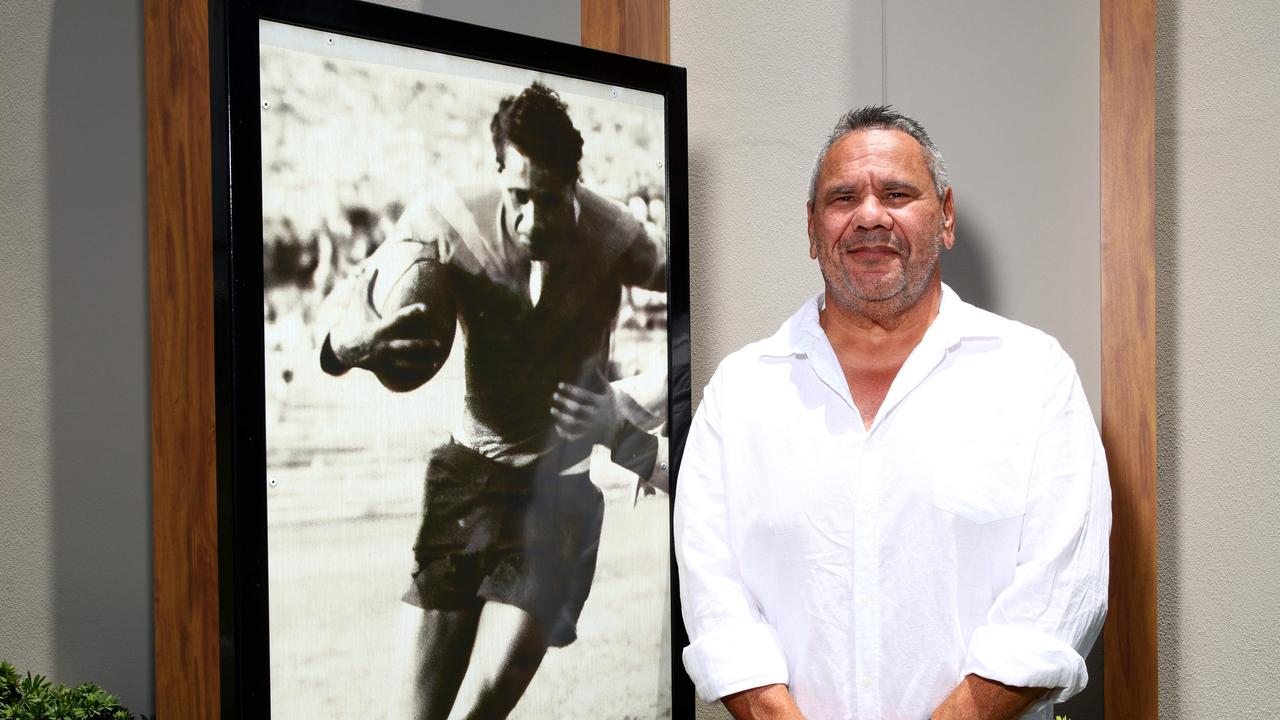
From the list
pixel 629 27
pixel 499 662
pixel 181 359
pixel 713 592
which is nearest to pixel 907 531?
pixel 713 592

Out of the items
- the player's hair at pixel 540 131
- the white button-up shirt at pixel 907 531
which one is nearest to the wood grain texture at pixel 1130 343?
the white button-up shirt at pixel 907 531

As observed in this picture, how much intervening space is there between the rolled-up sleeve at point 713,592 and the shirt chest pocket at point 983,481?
16.1 inches

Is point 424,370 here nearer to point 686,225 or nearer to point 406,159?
point 406,159

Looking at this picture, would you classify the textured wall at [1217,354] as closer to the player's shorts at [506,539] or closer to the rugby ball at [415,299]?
the player's shorts at [506,539]

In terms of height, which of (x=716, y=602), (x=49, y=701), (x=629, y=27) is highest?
(x=629, y=27)

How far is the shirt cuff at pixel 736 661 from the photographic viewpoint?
1792mm

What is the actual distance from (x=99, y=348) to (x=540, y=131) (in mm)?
1438

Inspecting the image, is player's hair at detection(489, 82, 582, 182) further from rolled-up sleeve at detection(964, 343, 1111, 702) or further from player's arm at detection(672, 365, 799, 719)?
rolled-up sleeve at detection(964, 343, 1111, 702)

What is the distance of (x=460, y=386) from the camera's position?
1.94m

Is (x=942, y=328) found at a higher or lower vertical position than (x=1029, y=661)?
higher

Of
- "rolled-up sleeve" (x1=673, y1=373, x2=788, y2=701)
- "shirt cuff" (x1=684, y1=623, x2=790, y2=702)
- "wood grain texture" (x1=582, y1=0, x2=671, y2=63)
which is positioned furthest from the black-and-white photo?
"wood grain texture" (x1=582, y1=0, x2=671, y2=63)

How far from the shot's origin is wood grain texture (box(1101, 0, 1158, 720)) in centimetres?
208

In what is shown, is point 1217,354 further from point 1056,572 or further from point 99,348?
point 99,348

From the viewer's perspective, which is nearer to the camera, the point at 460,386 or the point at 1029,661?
the point at 1029,661
